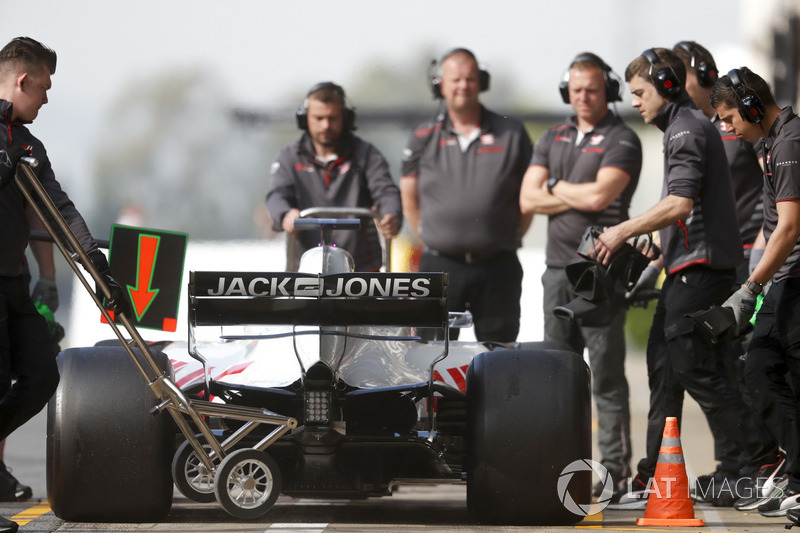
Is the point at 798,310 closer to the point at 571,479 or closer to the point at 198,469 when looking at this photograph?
the point at 571,479

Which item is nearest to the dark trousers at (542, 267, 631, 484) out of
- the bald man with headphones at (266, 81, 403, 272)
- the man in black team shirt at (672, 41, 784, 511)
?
the man in black team shirt at (672, 41, 784, 511)

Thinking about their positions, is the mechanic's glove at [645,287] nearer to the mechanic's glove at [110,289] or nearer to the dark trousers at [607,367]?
the dark trousers at [607,367]

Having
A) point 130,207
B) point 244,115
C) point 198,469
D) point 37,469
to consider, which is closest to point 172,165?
point 130,207

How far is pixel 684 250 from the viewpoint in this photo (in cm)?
726

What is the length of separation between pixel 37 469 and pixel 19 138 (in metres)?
4.12

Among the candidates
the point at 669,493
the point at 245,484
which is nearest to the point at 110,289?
the point at 245,484

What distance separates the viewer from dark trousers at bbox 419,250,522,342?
8734 millimetres

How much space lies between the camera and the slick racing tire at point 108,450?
6.11 meters

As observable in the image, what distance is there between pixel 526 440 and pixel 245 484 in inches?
45.9

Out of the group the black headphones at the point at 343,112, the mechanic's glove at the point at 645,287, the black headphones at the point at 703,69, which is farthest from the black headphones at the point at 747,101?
the black headphones at the point at 343,112

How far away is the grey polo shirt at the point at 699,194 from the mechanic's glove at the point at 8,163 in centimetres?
315

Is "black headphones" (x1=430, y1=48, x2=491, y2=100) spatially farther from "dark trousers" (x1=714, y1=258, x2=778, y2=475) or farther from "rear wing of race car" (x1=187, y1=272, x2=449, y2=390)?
"rear wing of race car" (x1=187, y1=272, x2=449, y2=390)

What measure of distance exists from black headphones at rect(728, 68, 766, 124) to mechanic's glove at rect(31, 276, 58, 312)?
3.85 m

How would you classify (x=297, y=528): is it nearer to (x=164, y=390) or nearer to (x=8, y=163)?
(x=164, y=390)
